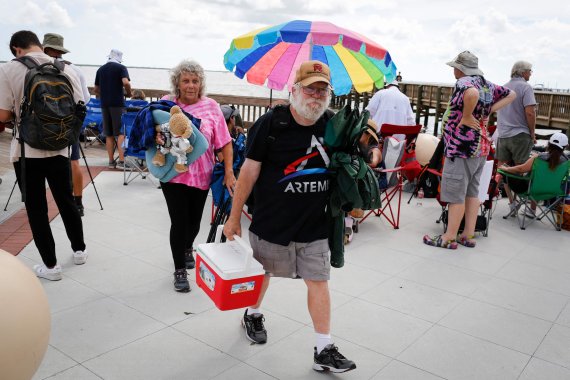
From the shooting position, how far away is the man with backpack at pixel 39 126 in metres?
3.47

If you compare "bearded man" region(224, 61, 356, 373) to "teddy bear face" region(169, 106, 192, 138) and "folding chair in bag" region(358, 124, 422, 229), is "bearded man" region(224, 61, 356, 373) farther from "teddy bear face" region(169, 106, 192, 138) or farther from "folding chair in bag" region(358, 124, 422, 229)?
"folding chair in bag" region(358, 124, 422, 229)

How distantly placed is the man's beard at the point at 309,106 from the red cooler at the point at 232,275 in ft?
2.42

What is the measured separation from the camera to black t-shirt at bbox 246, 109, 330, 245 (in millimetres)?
2682

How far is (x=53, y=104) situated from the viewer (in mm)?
3512

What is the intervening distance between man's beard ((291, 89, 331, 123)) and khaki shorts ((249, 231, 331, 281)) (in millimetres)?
674

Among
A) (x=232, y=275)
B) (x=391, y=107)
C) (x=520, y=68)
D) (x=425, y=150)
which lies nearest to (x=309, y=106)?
(x=232, y=275)

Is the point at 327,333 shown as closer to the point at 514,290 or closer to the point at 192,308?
the point at 192,308

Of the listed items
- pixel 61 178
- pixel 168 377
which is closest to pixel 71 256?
pixel 61 178

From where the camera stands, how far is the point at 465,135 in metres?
4.91

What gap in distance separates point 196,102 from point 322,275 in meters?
1.73

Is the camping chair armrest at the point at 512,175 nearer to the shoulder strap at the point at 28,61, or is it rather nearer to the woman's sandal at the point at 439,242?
the woman's sandal at the point at 439,242

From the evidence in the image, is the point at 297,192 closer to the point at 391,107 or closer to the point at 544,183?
the point at 544,183

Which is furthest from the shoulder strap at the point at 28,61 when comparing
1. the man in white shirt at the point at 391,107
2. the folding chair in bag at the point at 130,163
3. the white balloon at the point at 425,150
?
the white balloon at the point at 425,150

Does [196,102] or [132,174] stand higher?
[196,102]
